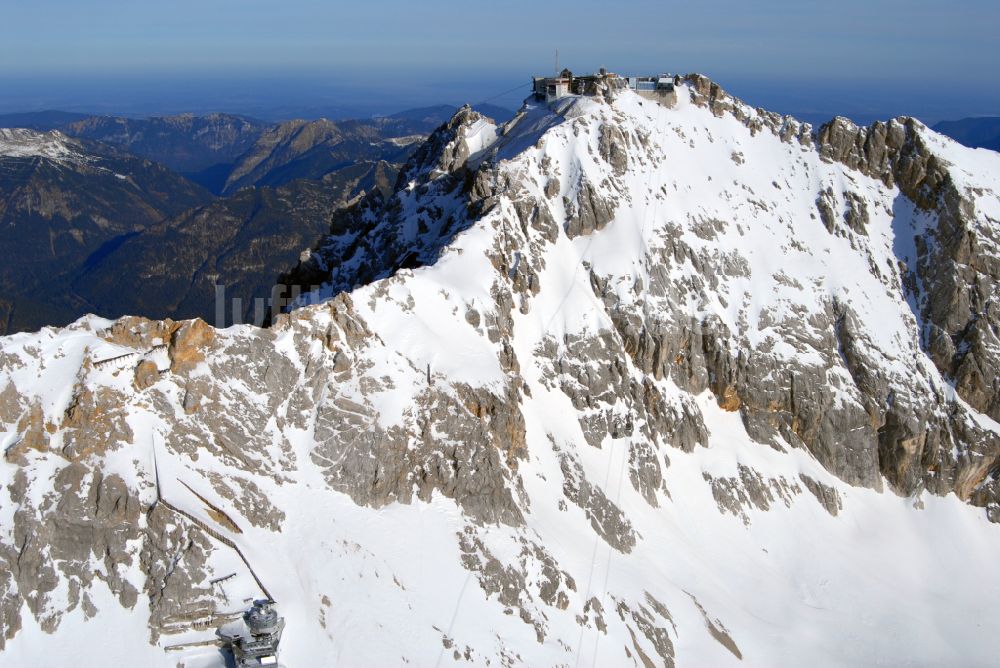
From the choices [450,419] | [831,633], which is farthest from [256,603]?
[831,633]

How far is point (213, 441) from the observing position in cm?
5366

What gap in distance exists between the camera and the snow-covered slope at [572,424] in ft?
159

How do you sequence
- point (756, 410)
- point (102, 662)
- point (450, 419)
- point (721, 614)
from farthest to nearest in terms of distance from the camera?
point (756, 410), point (721, 614), point (450, 419), point (102, 662)

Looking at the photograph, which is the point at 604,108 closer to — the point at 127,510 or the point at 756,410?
the point at 756,410

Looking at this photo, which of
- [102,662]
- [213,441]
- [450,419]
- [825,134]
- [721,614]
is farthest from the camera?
[825,134]

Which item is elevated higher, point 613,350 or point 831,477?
point 613,350

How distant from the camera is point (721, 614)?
70438 millimetres

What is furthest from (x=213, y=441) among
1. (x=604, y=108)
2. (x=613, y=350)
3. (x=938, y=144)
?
(x=938, y=144)

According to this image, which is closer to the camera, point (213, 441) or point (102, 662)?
point (102, 662)

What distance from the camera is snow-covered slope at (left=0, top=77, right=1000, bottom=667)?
4844 cm

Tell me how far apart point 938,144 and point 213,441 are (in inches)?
4385

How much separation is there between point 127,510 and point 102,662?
910 cm

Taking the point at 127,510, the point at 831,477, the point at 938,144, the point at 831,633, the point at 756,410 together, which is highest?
the point at 938,144

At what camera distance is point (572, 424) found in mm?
79500
